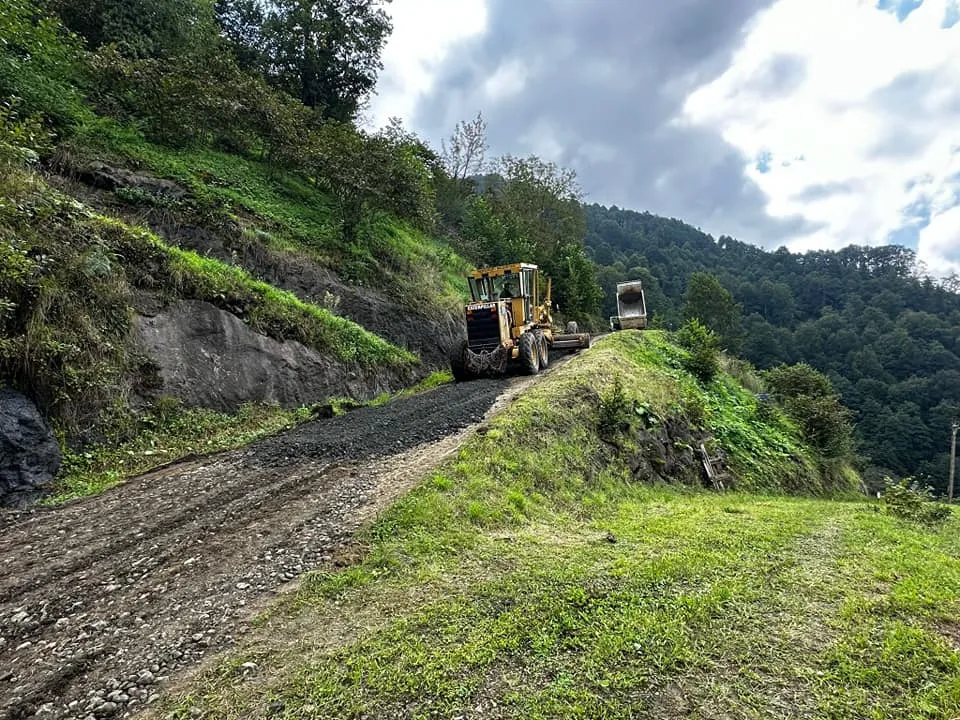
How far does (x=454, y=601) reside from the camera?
339cm

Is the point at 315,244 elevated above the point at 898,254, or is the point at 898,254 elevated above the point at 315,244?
the point at 898,254

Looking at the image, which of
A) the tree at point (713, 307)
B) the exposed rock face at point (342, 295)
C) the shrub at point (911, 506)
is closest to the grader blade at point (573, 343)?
the exposed rock face at point (342, 295)

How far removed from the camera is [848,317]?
249 feet

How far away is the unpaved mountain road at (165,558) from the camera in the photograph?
267 cm

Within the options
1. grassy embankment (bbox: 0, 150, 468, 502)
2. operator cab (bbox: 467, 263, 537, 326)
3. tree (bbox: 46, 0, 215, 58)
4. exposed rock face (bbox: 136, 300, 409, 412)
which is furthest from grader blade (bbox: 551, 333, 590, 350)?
tree (bbox: 46, 0, 215, 58)

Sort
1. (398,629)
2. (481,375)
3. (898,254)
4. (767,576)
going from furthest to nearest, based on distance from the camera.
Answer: (898,254)
(481,375)
(767,576)
(398,629)

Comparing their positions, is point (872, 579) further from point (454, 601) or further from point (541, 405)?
point (541, 405)

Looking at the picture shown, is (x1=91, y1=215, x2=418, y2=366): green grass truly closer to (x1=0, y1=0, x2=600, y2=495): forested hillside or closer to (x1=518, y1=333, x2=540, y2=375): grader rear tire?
(x1=0, y1=0, x2=600, y2=495): forested hillside

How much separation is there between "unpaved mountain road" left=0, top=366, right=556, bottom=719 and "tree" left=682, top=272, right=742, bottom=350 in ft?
162

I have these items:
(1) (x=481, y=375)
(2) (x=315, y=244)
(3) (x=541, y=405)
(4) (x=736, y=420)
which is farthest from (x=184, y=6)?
(4) (x=736, y=420)

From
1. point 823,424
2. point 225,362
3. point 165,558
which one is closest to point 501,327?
point 225,362

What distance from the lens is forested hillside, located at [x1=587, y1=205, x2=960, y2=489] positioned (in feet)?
160

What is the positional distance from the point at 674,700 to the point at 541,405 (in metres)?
5.33

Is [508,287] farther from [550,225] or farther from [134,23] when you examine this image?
[550,225]
